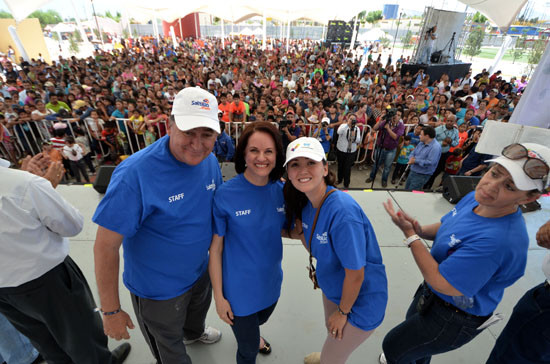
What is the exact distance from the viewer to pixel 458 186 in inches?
165

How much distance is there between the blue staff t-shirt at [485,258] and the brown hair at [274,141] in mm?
1038

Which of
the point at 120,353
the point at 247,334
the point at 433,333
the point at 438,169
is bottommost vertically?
the point at 438,169

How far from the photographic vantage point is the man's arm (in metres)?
1.41

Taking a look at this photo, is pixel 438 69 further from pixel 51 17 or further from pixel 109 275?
pixel 51 17

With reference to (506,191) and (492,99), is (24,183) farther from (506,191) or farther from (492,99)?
(492,99)

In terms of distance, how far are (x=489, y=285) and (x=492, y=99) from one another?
1131 centimetres

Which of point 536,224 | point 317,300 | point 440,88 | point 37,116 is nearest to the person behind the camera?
point 317,300

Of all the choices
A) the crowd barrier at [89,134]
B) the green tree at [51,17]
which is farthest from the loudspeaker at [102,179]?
the green tree at [51,17]

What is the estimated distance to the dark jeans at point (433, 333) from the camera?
1.53 meters

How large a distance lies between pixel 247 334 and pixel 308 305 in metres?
1.04

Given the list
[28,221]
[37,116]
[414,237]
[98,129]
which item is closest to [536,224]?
[414,237]

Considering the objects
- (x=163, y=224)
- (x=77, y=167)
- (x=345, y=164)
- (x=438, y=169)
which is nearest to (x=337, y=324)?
(x=163, y=224)

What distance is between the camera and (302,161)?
57.8 inches

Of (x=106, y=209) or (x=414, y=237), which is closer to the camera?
(x=106, y=209)
